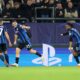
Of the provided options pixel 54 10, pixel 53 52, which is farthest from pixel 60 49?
pixel 54 10

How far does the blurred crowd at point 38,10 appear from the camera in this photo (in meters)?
17.1

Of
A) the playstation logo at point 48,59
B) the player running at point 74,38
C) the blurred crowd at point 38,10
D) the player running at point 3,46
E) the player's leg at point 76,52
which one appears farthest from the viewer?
the blurred crowd at point 38,10

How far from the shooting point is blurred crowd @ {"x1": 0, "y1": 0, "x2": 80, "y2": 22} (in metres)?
17.1

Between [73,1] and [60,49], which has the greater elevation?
[73,1]

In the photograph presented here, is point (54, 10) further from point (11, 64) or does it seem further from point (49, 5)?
point (11, 64)

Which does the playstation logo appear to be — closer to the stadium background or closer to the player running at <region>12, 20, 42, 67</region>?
the player running at <region>12, 20, 42, 67</region>

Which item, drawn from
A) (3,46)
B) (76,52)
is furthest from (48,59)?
(3,46)

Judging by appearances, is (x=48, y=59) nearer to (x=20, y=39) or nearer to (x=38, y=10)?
(x=20, y=39)

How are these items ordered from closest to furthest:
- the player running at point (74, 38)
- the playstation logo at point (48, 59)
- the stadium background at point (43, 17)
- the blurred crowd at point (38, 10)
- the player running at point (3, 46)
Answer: the player running at point (3, 46) → the player running at point (74, 38) → the playstation logo at point (48, 59) → the stadium background at point (43, 17) → the blurred crowd at point (38, 10)

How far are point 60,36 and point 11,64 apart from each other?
3001 mm

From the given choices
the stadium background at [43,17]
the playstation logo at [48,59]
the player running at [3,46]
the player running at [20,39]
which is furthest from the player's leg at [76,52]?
the player running at [3,46]

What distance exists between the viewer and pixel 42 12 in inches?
685

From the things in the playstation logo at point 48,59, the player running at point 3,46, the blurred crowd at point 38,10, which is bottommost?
the playstation logo at point 48,59

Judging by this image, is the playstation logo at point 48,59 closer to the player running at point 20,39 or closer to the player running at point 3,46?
the player running at point 20,39
